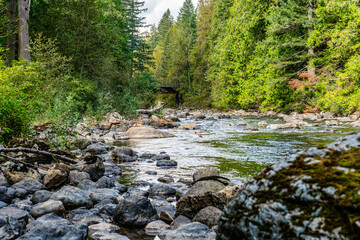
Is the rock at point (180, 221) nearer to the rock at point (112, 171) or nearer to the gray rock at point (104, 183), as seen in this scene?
the gray rock at point (104, 183)

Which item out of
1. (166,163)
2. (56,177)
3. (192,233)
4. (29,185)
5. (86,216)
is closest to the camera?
(192,233)

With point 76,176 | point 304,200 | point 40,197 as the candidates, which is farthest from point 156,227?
point 76,176

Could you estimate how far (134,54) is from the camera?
30.9 m

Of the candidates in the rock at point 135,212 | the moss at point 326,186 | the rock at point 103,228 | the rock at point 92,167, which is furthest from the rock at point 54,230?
the rock at point 92,167

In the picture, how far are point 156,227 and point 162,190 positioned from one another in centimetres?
120

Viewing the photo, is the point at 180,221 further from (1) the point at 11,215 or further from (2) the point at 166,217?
(1) the point at 11,215

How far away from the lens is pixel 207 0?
38.9 metres

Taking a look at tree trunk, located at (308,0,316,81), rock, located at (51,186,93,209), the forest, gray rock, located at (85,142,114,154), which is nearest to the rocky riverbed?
rock, located at (51,186,93,209)

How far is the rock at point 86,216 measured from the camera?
9.25 feet

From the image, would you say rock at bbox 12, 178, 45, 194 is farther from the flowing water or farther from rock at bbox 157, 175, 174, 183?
rock at bbox 157, 175, 174, 183

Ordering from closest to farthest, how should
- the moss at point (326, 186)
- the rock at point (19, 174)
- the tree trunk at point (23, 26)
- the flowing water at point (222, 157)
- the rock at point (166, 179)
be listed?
1. the moss at point (326, 186)
2. the rock at point (19, 174)
3. the rock at point (166, 179)
4. the flowing water at point (222, 157)
5. the tree trunk at point (23, 26)

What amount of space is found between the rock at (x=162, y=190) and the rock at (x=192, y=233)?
4.93 feet

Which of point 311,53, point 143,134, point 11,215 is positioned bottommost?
point 143,134

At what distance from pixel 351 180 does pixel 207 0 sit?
42.4 meters
